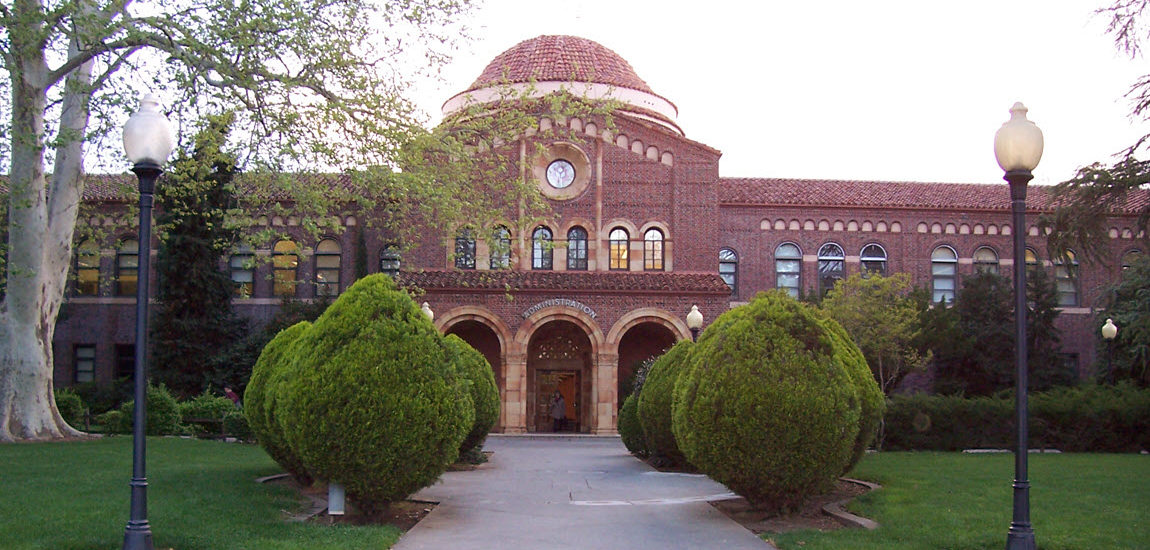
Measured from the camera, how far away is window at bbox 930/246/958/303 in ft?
128

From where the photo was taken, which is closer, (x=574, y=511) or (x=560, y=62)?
(x=574, y=511)

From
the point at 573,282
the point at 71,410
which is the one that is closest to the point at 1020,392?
the point at 573,282

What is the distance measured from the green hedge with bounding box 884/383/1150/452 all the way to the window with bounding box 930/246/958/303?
14517mm

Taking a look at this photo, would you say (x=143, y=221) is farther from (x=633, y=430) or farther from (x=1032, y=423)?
(x=1032, y=423)

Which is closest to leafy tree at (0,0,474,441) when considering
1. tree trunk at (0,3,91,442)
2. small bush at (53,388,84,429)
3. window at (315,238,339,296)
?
tree trunk at (0,3,91,442)

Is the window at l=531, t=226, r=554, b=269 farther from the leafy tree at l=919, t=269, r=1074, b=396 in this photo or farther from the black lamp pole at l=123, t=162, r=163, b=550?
the black lamp pole at l=123, t=162, r=163, b=550

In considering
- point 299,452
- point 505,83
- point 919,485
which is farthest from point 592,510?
point 505,83

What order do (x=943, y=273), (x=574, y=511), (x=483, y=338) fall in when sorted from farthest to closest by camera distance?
(x=943, y=273) < (x=483, y=338) < (x=574, y=511)

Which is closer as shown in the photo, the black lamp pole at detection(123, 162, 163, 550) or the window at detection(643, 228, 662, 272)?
the black lamp pole at detection(123, 162, 163, 550)

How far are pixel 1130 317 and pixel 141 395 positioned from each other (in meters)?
28.7

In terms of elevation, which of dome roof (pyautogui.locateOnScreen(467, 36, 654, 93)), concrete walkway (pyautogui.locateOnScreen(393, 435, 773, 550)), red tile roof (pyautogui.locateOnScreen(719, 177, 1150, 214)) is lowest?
concrete walkway (pyautogui.locateOnScreen(393, 435, 773, 550))

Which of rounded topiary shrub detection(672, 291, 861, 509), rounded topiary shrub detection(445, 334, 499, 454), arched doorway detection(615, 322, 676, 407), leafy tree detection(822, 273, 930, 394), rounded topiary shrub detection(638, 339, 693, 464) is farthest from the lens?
arched doorway detection(615, 322, 676, 407)

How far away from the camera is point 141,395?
856cm

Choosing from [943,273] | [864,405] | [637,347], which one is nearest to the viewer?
[864,405]
